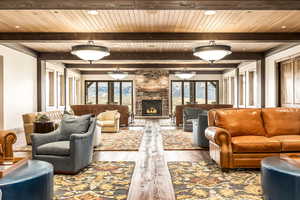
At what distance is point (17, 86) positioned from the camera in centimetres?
898

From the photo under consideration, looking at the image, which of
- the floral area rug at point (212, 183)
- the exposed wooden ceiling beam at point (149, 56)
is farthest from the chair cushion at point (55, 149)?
the exposed wooden ceiling beam at point (149, 56)

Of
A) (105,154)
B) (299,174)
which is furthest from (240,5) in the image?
(105,154)

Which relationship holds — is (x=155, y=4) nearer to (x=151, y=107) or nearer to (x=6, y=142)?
(x=6, y=142)

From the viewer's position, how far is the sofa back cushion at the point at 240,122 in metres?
4.61

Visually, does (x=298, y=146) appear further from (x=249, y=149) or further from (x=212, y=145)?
(x=212, y=145)

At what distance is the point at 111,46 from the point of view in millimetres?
9383

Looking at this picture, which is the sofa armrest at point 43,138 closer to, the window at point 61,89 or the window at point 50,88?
the window at point 50,88

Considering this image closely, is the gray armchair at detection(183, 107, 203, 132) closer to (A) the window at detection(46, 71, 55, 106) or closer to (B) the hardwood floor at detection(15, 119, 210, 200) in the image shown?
(B) the hardwood floor at detection(15, 119, 210, 200)

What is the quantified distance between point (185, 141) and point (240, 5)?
3.88m

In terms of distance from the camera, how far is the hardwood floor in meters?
3.19

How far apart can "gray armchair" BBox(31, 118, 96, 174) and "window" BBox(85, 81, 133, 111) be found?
13.1m

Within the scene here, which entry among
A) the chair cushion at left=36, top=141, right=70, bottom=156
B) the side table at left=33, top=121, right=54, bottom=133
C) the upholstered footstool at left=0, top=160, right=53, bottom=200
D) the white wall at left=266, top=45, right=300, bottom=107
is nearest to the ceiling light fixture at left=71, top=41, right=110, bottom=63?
the side table at left=33, top=121, right=54, bottom=133

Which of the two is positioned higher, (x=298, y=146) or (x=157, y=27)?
(x=157, y=27)

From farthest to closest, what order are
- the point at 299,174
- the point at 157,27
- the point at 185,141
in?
1. the point at 185,141
2. the point at 157,27
3. the point at 299,174
